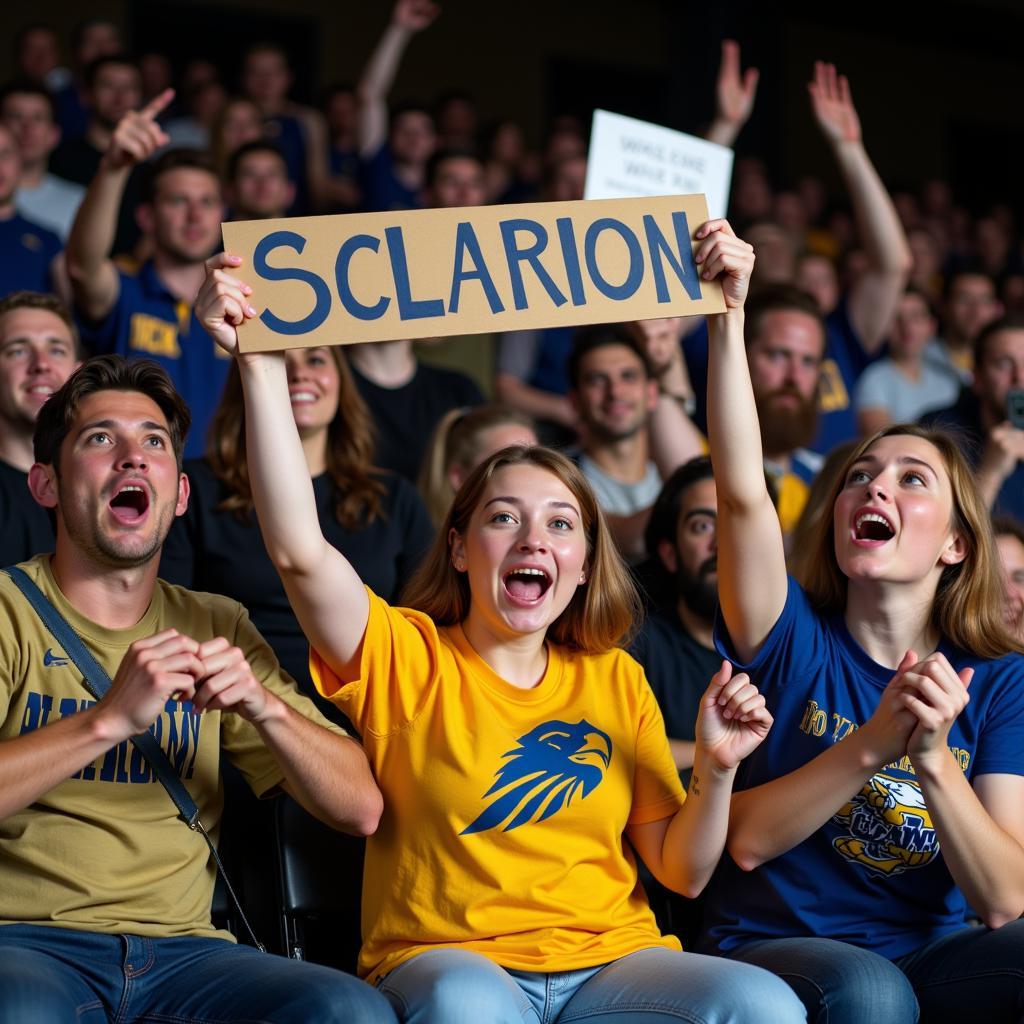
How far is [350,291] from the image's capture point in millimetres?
2348

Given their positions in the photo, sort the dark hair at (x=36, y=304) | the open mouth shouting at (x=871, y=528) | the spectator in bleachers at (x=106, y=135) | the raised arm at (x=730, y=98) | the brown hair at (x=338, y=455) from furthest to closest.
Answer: the spectator in bleachers at (x=106, y=135) → the raised arm at (x=730, y=98) → the dark hair at (x=36, y=304) → the brown hair at (x=338, y=455) → the open mouth shouting at (x=871, y=528)

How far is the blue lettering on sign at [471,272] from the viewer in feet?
7.84

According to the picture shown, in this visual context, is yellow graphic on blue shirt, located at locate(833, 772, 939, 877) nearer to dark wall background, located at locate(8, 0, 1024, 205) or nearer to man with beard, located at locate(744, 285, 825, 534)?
man with beard, located at locate(744, 285, 825, 534)

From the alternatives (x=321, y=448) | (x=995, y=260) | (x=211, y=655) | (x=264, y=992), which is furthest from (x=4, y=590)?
(x=995, y=260)

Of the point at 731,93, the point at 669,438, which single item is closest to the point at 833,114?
the point at 731,93

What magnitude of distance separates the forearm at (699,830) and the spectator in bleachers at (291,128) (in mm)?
5319

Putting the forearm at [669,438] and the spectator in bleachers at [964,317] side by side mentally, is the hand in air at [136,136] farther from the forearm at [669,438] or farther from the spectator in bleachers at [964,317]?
the spectator in bleachers at [964,317]

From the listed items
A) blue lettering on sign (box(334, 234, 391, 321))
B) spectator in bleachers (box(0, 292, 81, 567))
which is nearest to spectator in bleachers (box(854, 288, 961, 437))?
spectator in bleachers (box(0, 292, 81, 567))

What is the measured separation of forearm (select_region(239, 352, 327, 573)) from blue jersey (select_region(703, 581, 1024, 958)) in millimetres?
801

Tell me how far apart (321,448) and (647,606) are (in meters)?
0.92

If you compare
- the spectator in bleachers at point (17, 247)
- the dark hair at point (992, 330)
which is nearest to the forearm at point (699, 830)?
the dark hair at point (992, 330)

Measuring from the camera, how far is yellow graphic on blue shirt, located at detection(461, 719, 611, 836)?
2416 millimetres

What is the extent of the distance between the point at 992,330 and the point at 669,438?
1.22 metres

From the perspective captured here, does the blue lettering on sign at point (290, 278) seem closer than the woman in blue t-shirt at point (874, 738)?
Yes
